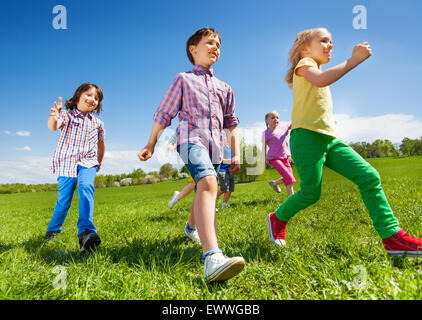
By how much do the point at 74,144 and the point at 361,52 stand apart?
3113 millimetres

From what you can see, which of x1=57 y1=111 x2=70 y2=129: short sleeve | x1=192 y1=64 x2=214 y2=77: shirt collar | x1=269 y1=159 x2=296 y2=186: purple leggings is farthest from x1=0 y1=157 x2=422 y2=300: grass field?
x1=269 y1=159 x2=296 y2=186: purple leggings

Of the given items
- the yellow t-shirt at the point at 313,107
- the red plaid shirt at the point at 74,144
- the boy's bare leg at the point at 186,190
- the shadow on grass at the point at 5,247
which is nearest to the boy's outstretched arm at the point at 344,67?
the yellow t-shirt at the point at 313,107

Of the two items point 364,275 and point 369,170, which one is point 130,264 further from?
point 369,170

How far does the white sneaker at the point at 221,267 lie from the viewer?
1.77 metres

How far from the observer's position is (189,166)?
2.28 m

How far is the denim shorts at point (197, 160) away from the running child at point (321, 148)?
2.75 feet

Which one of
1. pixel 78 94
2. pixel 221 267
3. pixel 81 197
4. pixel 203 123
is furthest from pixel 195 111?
pixel 78 94

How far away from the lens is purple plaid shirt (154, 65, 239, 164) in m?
2.36

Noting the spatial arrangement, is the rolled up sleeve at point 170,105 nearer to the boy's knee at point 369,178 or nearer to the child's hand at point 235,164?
the child's hand at point 235,164

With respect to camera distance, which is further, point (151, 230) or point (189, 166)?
point (151, 230)

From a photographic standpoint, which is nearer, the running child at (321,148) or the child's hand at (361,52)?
the child's hand at (361,52)
